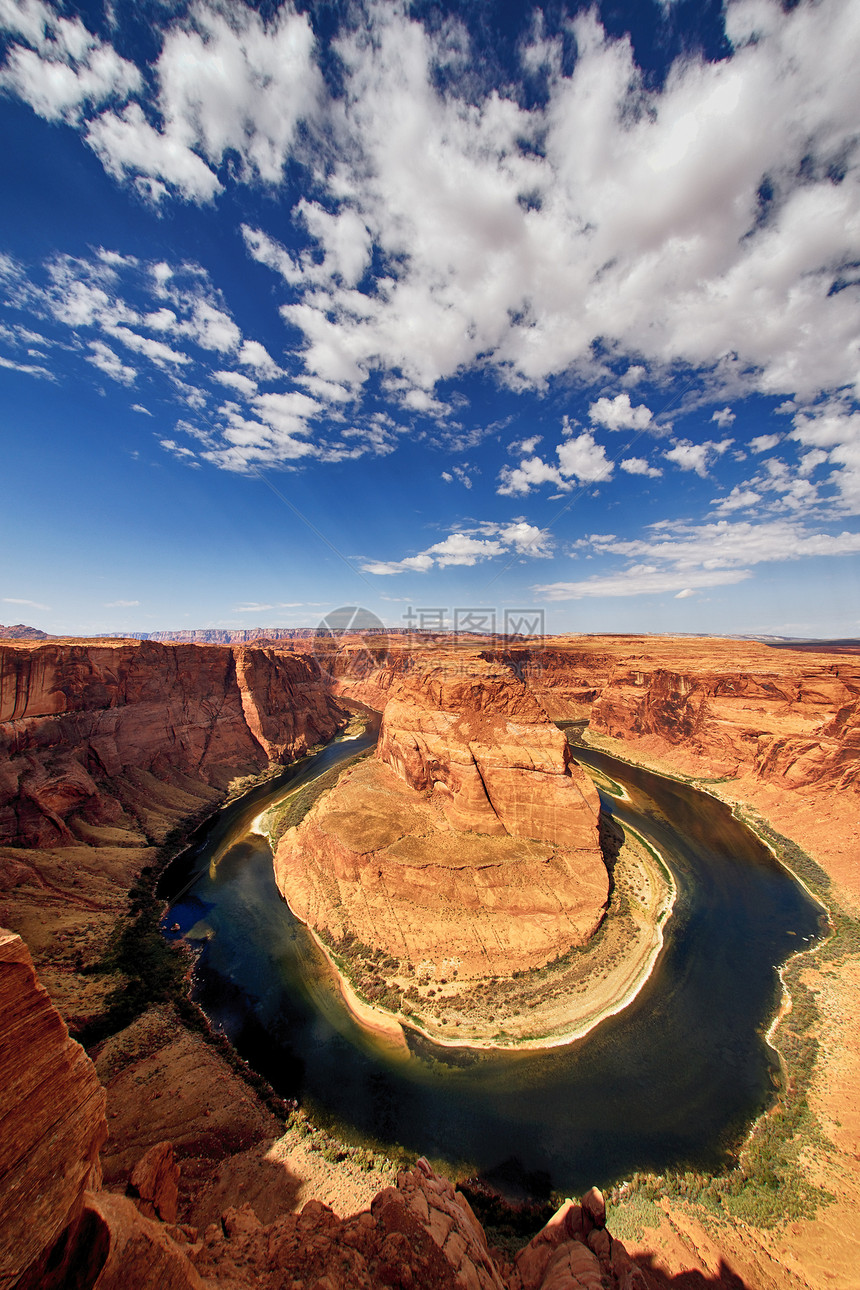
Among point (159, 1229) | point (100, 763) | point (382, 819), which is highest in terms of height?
point (100, 763)

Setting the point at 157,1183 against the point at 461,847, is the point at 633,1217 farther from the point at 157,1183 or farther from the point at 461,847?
the point at 461,847

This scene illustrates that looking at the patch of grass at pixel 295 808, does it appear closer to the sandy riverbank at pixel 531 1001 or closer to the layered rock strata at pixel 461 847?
the layered rock strata at pixel 461 847

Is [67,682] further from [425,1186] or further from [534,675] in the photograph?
[534,675]

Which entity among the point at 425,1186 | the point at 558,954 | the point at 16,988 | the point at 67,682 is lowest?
the point at 558,954

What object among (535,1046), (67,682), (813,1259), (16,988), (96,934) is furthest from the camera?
(67,682)

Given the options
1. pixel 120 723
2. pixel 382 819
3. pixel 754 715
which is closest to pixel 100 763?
pixel 120 723

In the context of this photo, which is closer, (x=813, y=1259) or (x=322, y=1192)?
(x=813, y=1259)

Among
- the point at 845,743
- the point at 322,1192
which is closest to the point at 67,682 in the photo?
the point at 322,1192
